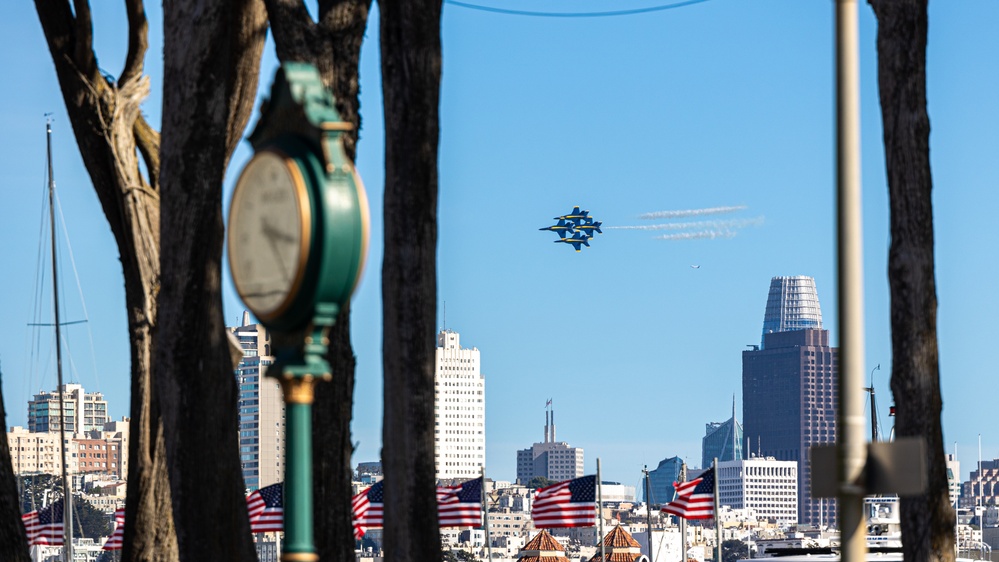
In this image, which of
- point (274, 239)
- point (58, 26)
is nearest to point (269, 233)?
point (274, 239)

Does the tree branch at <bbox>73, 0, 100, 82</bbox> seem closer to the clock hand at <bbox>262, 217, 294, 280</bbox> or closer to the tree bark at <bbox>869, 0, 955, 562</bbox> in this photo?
the tree bark at <bbox>869, 0, 955, 562</bbox>

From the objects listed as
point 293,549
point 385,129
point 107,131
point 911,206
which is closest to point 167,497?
point 107,131

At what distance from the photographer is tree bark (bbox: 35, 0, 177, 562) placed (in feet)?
55.7

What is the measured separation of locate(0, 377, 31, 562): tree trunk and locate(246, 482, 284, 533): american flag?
71.0 feet

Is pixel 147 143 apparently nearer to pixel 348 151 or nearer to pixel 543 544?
pixel 348 151

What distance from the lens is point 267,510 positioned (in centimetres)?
3850

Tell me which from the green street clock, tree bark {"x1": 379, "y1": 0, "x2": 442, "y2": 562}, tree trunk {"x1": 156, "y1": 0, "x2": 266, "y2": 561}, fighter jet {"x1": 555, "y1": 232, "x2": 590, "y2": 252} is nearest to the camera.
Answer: the green street clock

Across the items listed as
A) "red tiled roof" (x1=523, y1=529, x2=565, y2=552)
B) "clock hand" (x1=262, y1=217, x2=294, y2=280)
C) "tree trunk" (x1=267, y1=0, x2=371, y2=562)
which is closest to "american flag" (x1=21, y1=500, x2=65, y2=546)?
"red tiled roof" (x1=523, y1=529, x2=565, y2=552)

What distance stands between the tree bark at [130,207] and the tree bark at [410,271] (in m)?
4.06

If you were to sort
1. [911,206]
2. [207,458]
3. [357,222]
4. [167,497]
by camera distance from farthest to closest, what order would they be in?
[167,497] < [911,206] < [207,458] < [357,222]

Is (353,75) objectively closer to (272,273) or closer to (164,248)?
(164,248)

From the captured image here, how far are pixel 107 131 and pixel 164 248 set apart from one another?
11.9 ft

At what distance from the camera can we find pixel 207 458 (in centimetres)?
1339

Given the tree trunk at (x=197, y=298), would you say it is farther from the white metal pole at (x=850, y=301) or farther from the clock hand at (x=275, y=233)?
the clock hand at (x=275, y=233)
